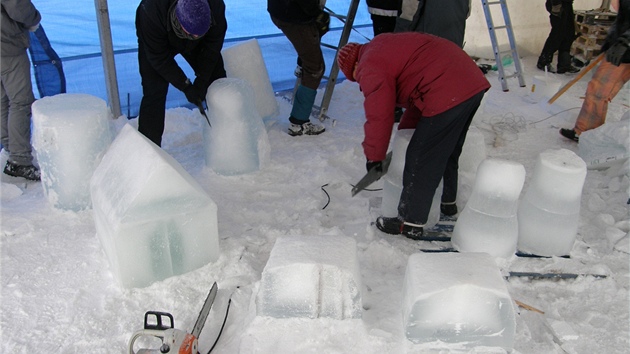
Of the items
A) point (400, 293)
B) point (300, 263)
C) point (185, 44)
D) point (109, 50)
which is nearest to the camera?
point (300, 263)

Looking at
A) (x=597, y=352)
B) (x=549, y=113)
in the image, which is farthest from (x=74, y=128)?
(x=549, y=113)

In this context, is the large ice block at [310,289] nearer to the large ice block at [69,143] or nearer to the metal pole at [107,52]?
the large ice block at [69,143]

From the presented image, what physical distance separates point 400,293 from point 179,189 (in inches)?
45.7

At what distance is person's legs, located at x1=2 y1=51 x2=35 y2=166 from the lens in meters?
3.37

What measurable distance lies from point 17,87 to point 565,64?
568 cm

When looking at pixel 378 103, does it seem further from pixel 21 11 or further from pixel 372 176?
pixel 21 11

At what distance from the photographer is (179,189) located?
2494 millimetres

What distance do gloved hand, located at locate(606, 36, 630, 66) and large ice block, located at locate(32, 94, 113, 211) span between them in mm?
3674

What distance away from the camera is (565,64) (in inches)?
246

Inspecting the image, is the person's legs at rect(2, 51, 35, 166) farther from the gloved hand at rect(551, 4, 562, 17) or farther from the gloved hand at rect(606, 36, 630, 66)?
the gloved hand at rect(551, 4, 562, 17)

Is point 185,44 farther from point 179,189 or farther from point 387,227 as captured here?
point 387,227

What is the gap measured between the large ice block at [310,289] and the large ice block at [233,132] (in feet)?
5.01

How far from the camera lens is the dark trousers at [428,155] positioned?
2.80 metres

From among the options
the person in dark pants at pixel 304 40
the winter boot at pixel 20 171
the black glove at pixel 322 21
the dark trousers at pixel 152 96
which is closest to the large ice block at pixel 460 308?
the dark trousers at pixel 152 96
